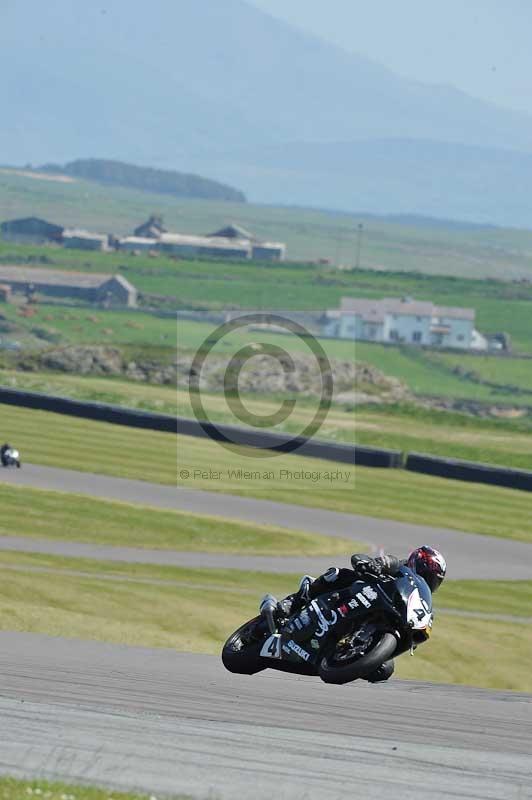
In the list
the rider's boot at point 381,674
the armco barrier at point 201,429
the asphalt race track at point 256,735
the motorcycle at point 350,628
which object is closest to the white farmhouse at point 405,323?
the armco barrier at point 201,429

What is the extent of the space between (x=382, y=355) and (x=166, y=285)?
65.4 m

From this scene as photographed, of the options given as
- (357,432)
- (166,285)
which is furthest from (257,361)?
(166,285)

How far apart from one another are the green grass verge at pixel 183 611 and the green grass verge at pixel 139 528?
3498 millimetres

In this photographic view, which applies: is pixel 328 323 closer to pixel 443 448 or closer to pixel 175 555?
pixel 443 448

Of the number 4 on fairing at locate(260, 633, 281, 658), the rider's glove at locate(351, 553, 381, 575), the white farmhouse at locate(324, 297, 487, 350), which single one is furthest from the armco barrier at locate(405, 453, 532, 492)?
the white farmhouse at locate(324, 297, 487, 350)

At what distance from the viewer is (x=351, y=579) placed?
13508 millimetres

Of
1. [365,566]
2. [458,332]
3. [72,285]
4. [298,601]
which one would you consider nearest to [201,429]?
[298,601]

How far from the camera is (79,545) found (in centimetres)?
3478

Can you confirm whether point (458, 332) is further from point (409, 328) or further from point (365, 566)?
point (365, 566)

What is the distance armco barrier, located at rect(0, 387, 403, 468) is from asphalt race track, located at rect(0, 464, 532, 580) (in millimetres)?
9166

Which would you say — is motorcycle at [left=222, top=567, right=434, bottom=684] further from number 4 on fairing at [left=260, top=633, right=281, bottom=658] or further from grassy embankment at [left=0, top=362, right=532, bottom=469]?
grassy embankment at [left=0, top=362, right=532, bottom=469]

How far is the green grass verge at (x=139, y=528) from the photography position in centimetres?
3631

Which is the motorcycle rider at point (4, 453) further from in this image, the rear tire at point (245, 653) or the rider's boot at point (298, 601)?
the rider's boot at point (298, 601)

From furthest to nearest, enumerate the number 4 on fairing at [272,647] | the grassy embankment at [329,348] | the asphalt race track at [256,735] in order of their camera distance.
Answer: the grassy embankment at [329,348] < the number 4 on fairing at [272,647] < the asphalt race track at [256,735]
